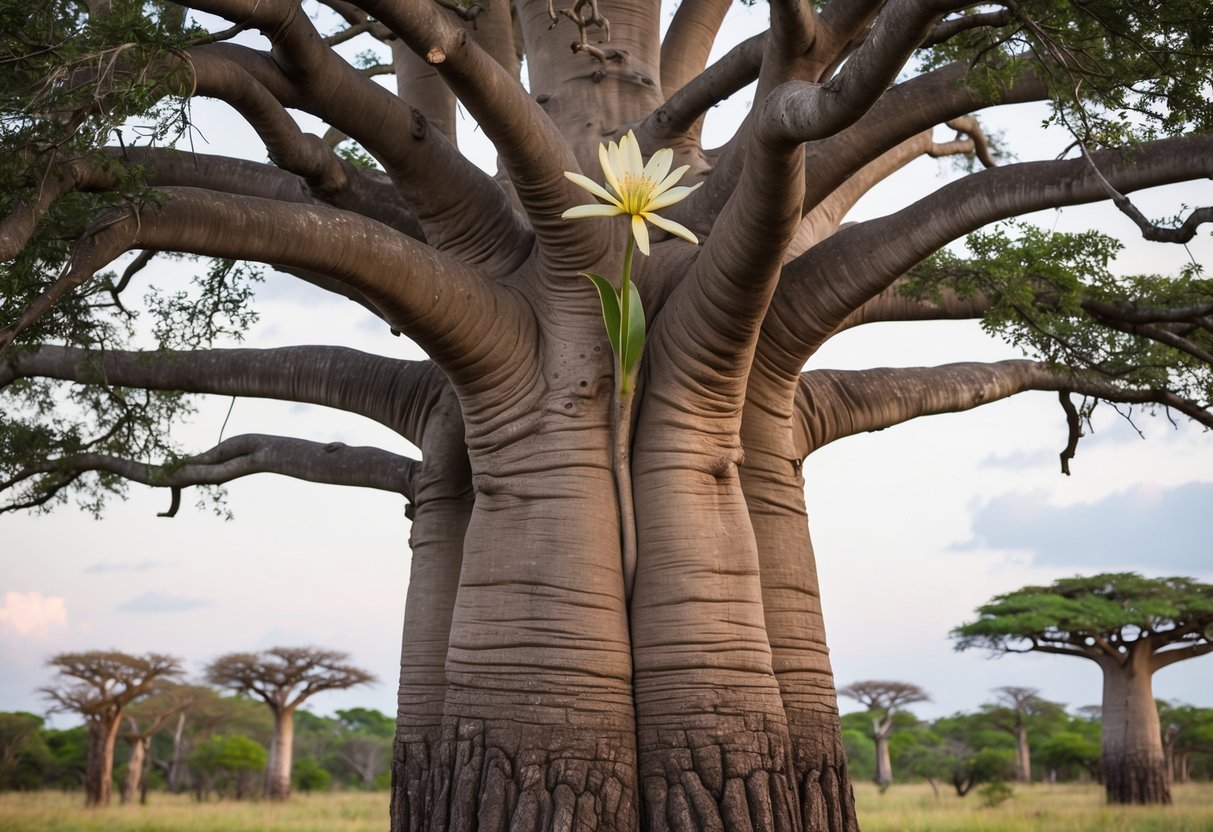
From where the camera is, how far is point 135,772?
19906 millimetres

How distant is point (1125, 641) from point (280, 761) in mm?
13477

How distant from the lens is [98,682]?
1838 centimetres

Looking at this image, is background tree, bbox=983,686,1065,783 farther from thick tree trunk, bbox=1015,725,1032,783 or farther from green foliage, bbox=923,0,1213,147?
green foliage, bbox=923,0,1213,147

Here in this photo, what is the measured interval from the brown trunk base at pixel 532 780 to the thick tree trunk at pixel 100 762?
14971 mm

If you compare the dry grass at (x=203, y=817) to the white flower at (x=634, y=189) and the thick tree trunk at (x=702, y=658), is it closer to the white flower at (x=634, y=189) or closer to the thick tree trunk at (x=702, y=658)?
the thick tree trunk at (x=702, y=658)

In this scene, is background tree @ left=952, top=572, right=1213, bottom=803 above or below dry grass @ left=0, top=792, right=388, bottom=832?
above

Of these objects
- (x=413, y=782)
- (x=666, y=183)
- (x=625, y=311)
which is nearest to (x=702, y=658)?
(x=413, y=782)

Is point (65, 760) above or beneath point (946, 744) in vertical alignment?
beneath

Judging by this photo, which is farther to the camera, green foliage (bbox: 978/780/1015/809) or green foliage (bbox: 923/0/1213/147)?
green foliage (bbox: 978/780/1015/809)

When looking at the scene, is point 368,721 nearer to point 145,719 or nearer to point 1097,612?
point 145,719

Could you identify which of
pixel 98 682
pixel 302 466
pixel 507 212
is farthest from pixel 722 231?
pixel 98 682

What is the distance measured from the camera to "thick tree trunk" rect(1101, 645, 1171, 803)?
48.8 feet

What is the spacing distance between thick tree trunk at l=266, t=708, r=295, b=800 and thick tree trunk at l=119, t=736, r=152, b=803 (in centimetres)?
207

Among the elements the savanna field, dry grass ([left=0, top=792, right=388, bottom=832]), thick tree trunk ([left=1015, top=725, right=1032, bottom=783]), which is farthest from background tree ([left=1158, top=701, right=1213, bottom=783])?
dry grass ([left=0, top=792, right=388, bottom=832])
